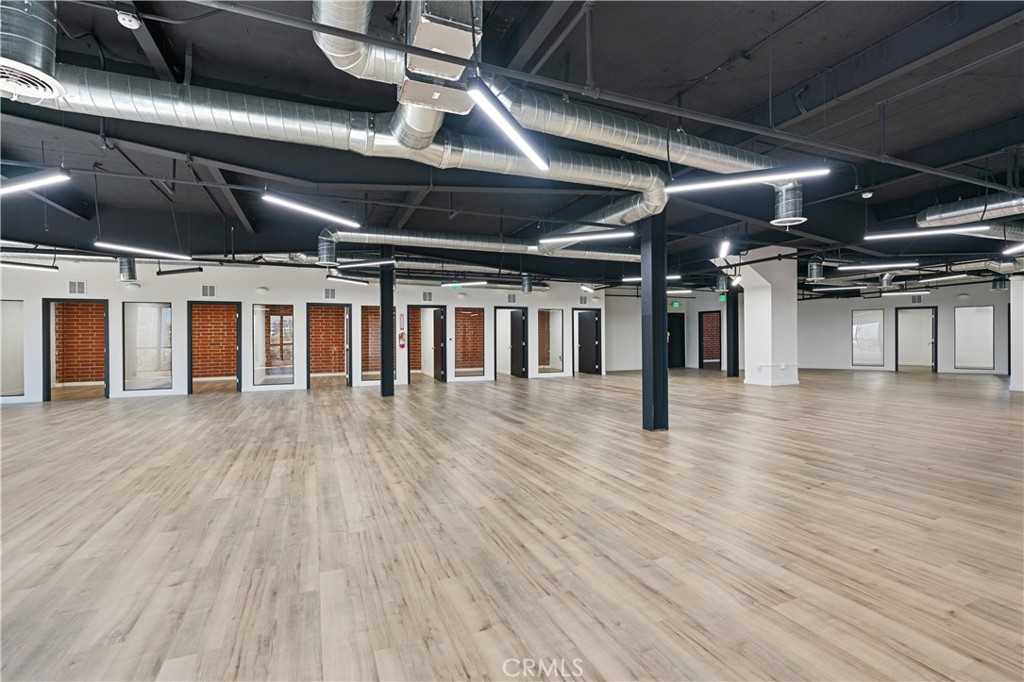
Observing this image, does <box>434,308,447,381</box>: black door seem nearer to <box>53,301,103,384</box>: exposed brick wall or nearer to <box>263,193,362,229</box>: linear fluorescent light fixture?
<box>263,193,362,229</box>: linear fluorescent light fixture

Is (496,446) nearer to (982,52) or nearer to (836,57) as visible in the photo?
(836,57)

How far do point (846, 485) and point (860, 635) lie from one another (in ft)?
8.01

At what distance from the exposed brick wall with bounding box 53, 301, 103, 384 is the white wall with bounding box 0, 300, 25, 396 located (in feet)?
2.66

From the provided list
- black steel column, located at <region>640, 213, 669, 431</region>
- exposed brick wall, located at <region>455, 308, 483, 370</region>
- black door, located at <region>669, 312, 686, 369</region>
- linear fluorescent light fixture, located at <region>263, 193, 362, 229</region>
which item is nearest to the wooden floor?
black steel column, located at <region>640, 213, 669, 431</region>

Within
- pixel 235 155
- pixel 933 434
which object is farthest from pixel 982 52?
pixel 235 155

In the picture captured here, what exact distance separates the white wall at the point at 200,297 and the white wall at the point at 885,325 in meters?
13.4

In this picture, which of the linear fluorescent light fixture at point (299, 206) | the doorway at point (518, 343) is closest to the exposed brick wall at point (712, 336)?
the doorway at point (518, 343)

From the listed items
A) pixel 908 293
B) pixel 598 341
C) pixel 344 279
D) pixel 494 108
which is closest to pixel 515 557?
pixel 494 108

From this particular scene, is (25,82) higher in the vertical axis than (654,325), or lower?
higher

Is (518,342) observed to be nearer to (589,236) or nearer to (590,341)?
(590,341)

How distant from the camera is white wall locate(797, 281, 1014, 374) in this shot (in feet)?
47.1

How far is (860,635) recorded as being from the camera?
198 cm

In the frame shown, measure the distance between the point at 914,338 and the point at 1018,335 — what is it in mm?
7965

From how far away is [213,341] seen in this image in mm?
13711
